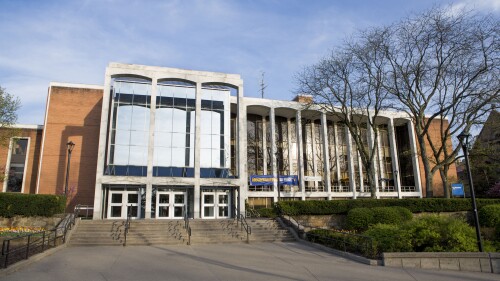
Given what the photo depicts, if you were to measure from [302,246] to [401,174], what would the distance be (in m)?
35.7

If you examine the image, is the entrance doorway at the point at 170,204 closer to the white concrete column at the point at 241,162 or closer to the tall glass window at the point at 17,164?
the white concrete column at the point at 241,162

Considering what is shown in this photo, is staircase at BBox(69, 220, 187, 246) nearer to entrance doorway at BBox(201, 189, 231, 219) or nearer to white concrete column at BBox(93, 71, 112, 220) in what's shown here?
white concrete column at BBox(93, 71, 112, 220)

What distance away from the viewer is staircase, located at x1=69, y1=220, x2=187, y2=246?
16.9 metres

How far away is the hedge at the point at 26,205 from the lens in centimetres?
2016

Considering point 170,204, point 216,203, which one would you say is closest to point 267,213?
point 216,203

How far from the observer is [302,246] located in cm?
1628

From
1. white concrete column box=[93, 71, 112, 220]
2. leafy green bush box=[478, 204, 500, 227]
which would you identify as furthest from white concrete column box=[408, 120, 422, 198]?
white concrete column box=[93, 71, 112, 220]

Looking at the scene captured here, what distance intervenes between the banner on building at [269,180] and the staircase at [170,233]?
14784 millimetres

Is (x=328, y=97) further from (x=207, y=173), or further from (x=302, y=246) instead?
(x=302, y=246)

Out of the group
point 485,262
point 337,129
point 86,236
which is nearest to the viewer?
point 485,262

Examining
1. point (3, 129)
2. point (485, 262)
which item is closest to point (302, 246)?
point (485, 262)

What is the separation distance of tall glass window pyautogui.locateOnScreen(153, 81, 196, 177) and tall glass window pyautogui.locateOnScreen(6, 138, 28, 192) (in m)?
14.6

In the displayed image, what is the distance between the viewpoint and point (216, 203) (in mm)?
29062

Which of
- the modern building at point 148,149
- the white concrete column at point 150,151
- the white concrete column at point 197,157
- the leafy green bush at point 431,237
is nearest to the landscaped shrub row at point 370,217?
the modern building at point 148,149
